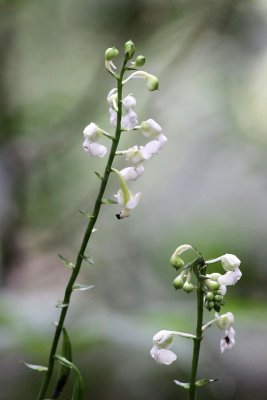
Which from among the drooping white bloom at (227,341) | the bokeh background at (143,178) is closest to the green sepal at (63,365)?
the drooping white bloom at (227,341)

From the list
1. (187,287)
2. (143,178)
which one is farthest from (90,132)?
(143,178)

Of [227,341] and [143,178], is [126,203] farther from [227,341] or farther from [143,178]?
[143,178]

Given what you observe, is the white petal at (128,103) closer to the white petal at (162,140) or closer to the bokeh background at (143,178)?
the white petal at (162,140)

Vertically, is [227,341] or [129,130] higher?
[129,130]

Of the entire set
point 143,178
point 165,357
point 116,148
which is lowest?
point 165,357

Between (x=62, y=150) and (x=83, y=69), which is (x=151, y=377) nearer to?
(x=62, y=150)

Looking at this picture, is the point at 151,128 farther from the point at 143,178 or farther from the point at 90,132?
the point at 143,178

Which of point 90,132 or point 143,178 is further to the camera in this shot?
point 143,178
